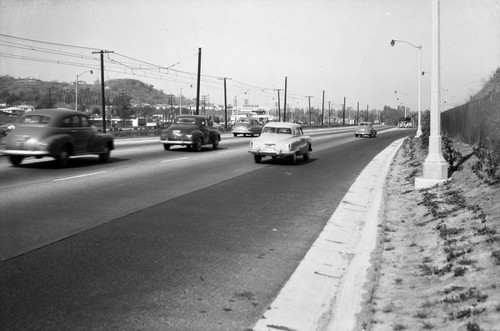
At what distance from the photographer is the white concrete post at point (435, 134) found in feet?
37.3

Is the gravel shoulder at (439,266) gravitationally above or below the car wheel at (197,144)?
below

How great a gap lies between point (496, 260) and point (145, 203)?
6401 mm

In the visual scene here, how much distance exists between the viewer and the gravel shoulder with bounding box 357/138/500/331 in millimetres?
3969

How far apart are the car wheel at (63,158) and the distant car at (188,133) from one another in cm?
904

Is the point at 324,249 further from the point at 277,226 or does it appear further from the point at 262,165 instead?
the point at 262,165

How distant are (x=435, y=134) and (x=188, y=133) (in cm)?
1436

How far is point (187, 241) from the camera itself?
6.72 m

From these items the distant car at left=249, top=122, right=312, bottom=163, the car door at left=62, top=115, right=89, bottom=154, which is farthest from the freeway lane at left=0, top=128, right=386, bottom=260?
the distant car at left=249, top=122, right=312, bottom=163

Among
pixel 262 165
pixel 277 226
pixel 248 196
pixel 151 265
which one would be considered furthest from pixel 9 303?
pixel 262 165

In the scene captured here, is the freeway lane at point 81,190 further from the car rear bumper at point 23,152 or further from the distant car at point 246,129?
the distant car at point 246,129

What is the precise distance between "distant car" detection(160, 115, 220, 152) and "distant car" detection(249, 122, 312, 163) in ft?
17.6

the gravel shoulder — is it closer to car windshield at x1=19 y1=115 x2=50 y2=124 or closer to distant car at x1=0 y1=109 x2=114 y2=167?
distant car at x1=0 y1=109 x2=114 y2=167

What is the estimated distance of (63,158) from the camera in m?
15.2

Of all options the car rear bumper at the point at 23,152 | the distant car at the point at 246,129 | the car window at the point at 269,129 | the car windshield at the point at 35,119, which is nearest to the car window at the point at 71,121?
the car windshield at the point at 35,119
